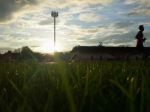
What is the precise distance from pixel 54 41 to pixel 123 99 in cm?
6757

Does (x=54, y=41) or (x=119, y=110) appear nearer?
(x=119, y=110)

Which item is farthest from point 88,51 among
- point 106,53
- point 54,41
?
point 54,41

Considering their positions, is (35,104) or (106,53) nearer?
(35,104)

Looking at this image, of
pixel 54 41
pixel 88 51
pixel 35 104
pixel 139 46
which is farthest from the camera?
pixel 54 41

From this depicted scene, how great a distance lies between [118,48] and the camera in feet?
191

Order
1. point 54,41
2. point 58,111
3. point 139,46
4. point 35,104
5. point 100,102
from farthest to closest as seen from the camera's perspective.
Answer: point 54,41 < point 139,46 < point 100,102 < point 35,104 < point 58,111

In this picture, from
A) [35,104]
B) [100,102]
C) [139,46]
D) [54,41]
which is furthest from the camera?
[54,41]

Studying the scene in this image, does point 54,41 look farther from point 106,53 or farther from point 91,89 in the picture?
point 91,89

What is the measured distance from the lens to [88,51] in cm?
5712

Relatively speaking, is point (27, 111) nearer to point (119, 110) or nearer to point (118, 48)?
point (119, 110)

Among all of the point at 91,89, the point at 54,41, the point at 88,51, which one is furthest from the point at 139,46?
the point at 54,41

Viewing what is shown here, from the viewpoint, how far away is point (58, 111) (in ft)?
4.23

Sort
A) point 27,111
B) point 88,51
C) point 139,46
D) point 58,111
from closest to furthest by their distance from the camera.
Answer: point 27,111, point 58,111, point 139,46, point 88,51

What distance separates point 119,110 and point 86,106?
0.17 metres
